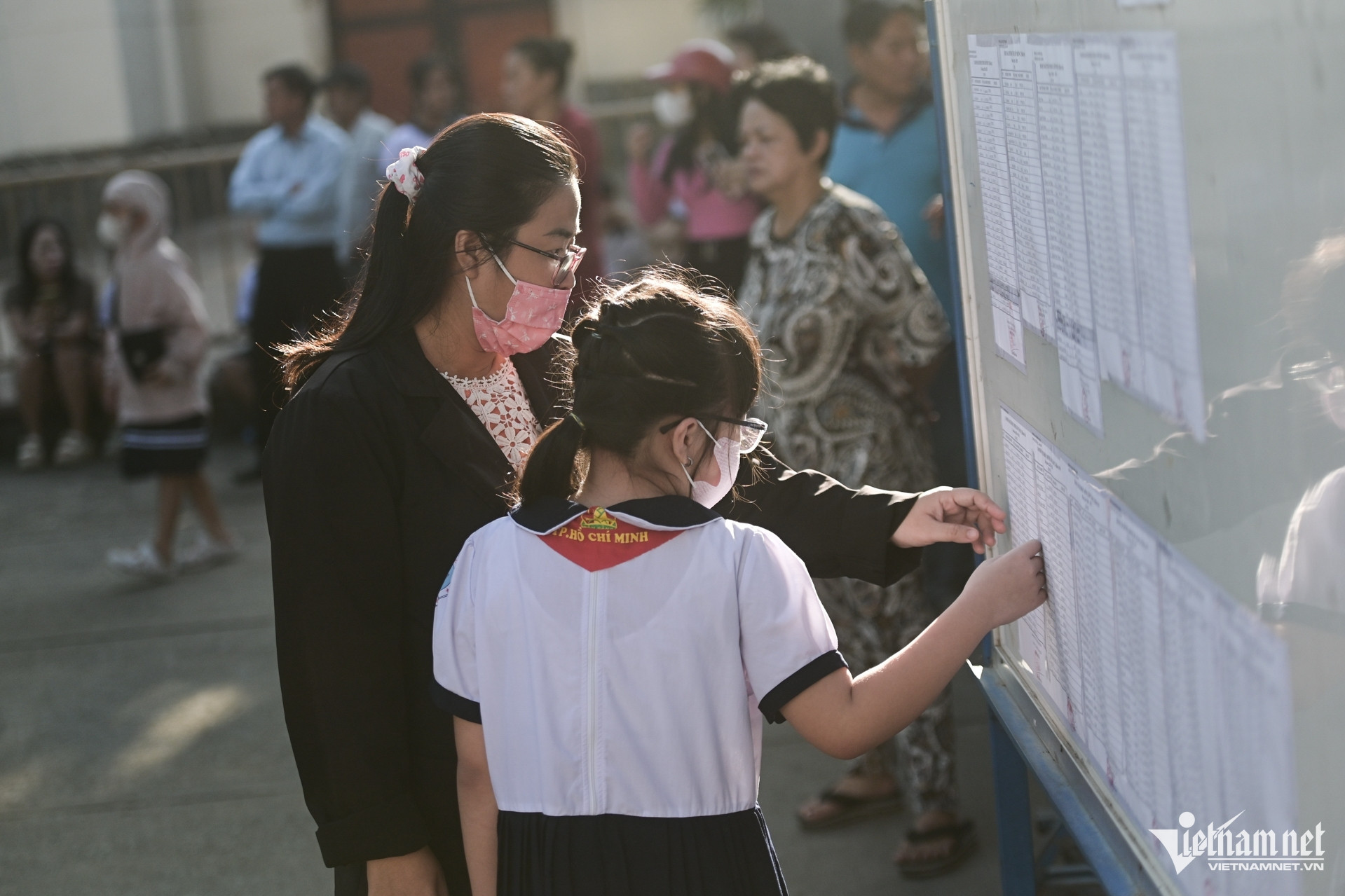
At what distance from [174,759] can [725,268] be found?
278 centimetres

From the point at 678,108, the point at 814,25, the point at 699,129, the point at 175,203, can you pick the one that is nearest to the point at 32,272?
the point at 175,203

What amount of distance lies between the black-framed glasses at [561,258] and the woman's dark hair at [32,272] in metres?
6.65

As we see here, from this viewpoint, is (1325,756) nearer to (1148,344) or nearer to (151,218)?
(1148,344)

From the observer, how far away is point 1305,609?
3.41 feet

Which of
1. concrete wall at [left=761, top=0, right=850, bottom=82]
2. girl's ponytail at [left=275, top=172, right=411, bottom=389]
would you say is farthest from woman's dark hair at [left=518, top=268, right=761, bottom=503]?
concrete wall at [left=761, top=0, right=850, bottom=82]

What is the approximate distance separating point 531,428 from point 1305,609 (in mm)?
1193

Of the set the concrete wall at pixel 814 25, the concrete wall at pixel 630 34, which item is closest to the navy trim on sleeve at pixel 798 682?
the concrete wall at pixel 814 25

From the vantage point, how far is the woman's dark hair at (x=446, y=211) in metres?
1.85

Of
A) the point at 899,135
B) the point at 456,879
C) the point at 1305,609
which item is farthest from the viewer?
the point at 899,135

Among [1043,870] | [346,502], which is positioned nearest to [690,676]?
[346,502]

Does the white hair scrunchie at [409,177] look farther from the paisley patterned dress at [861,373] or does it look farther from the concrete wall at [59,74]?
the concrete wall at [59,74]

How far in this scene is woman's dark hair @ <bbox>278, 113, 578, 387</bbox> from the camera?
185 centimetres

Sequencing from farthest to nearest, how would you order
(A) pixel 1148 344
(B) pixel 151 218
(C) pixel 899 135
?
1. (B) pixel 151 218
2. (C) pixel 899 135
3. (A) pixel 1148 344

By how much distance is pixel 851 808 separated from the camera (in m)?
3.59
